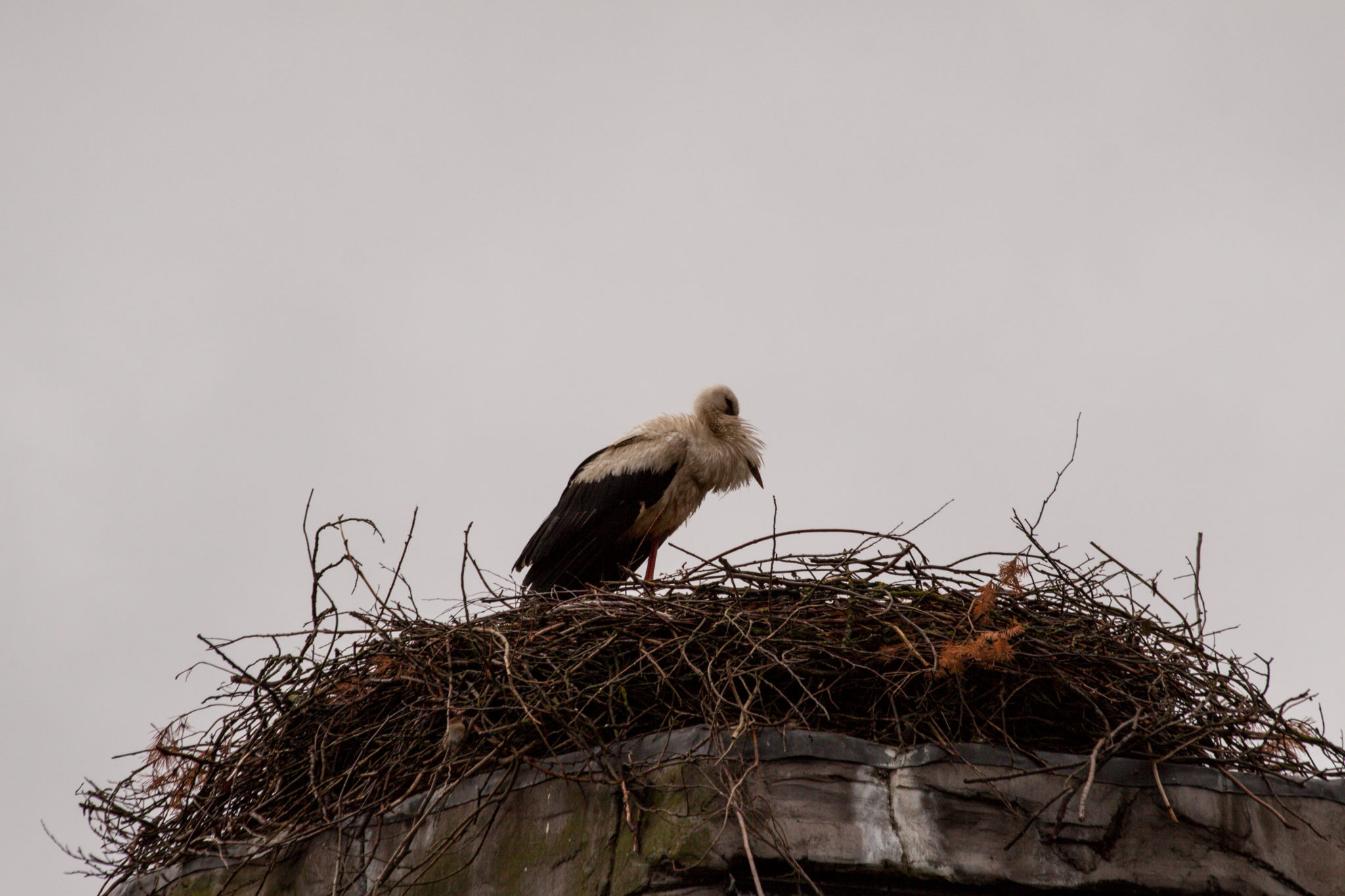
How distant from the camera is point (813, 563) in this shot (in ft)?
14.2

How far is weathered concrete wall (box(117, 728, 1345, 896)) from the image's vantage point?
3.37m

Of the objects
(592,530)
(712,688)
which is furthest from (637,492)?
(712,688)

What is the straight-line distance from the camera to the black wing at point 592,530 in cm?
641

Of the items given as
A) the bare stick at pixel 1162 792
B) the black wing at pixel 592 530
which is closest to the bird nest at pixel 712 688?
the bare stick at pixel 1162 792

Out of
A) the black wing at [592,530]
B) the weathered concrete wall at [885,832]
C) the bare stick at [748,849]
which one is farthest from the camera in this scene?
the black wing at [592,530]

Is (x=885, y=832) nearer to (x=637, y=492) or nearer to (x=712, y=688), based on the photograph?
(x=712, y=688)

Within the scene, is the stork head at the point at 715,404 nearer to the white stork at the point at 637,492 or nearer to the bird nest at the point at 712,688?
the white stork at the point at 637,492

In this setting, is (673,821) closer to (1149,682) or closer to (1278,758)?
(1149,682)

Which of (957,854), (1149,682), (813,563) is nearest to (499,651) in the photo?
(813,563)

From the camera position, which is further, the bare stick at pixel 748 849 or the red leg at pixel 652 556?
the red leg at pixel 652 556

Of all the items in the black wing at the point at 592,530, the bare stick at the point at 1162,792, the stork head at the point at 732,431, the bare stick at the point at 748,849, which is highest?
the stork head at the point at 732,431

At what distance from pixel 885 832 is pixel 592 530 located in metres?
3.23

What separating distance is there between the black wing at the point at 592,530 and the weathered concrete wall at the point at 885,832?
2683 millimetres

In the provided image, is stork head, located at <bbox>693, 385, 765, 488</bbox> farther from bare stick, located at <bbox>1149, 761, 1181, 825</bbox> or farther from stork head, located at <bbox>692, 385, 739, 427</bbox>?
bare stick, located at <bbox>1149, 761, 1181, 825</bbox>
